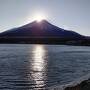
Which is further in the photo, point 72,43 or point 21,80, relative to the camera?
point 72,43

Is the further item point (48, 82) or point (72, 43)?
point (72, 43)

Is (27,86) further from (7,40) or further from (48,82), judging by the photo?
(7,40)

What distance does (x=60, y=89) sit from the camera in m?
15.7

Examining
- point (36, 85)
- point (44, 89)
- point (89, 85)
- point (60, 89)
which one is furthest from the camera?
point (36, 85)

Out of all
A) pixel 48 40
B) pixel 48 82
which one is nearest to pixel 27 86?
Result: pixel 48 82

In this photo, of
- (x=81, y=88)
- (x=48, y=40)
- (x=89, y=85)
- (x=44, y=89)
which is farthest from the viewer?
(x=48, y=40)

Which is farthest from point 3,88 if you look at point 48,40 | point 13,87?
point 48,40

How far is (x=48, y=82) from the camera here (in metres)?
20.0

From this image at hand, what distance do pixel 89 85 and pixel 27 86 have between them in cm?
485

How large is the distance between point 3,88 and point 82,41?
123993mm

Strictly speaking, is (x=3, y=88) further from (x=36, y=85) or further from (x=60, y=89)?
(x=60, y=89)

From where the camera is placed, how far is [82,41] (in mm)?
139625

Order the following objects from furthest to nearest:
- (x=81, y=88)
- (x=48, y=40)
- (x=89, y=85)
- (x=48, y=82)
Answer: (x=48, y=40) < (x=48, y=82) < (x=89, y=85) < (x=81, y=88)

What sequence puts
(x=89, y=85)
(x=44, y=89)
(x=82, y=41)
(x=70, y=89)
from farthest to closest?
(x=82, y=41), (x=44, y=89), (x=89, y=85), (x=70, y=89)
